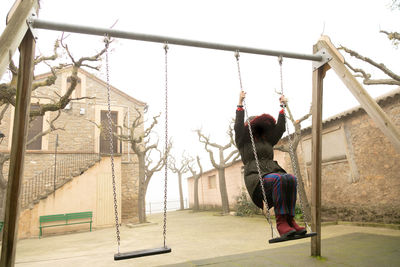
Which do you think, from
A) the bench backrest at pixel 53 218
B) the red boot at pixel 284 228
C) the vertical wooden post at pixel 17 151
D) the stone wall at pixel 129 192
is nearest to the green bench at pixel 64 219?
the bench backrest at pixel 53 218

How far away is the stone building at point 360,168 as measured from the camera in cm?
650

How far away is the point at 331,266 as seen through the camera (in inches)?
122

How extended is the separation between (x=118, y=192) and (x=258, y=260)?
9.69 metres

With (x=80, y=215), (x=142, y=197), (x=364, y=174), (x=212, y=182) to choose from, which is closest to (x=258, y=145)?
(x=364, y=174)

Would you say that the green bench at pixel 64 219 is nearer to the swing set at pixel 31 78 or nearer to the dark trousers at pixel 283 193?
the swing set at pixel 31 78

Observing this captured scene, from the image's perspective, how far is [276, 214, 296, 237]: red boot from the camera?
249cm

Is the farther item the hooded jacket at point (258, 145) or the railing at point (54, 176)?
the railing at point (54, 176)

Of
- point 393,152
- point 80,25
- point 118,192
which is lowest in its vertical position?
point 118,192

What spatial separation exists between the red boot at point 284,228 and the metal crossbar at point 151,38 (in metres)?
2.12

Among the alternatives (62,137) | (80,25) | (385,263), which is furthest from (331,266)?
(62,137)

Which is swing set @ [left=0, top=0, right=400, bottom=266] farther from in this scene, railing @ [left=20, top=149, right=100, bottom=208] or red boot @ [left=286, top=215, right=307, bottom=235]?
railing @ [left=20, top=149, right=100, bottom=208]

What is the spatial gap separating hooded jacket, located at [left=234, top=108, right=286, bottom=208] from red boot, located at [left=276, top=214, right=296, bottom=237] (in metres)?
0.30

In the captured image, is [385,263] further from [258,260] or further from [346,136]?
[346,136]

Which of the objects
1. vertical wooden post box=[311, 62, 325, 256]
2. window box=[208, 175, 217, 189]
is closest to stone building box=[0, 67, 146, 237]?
window box=[208, 175, 217, 189]
